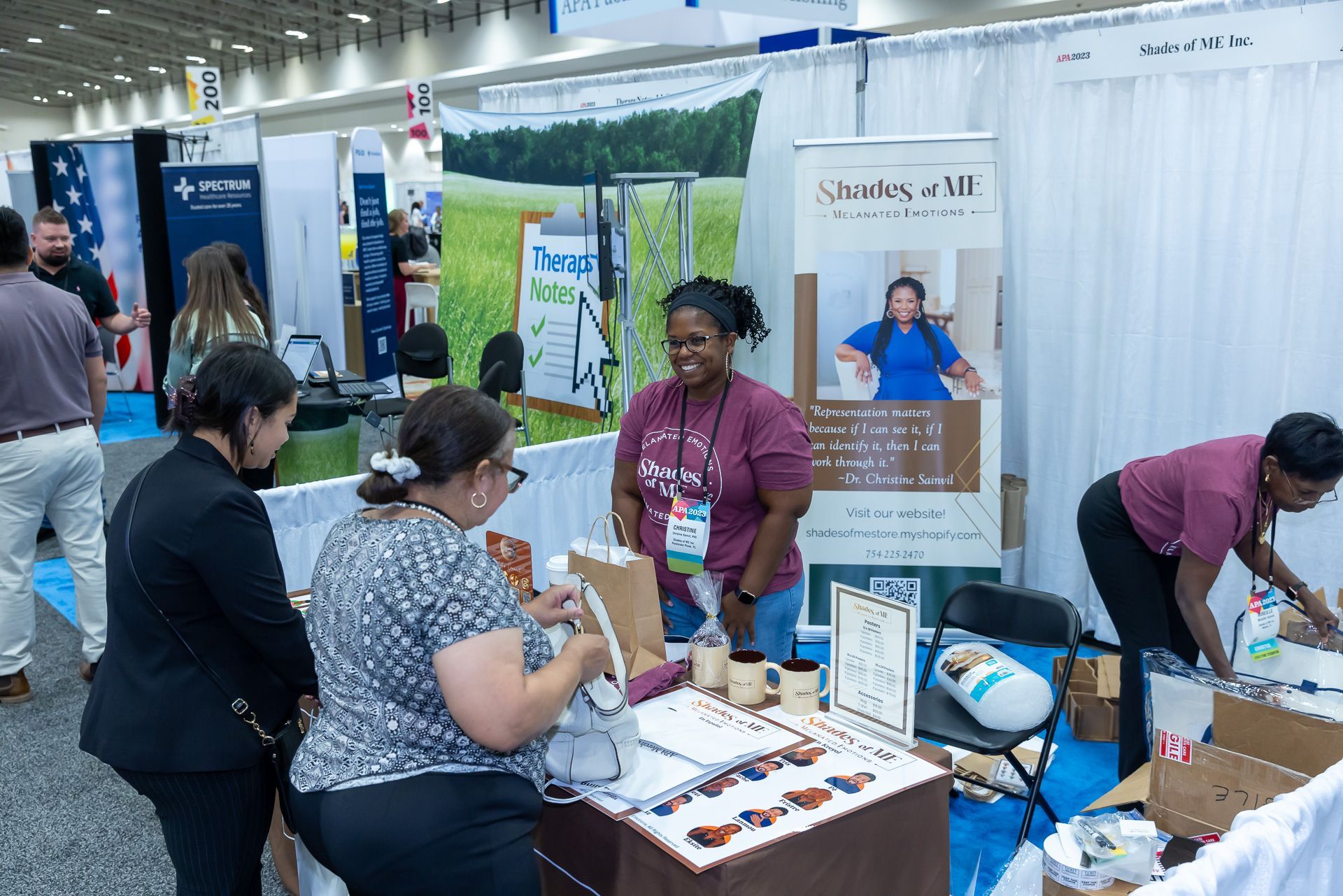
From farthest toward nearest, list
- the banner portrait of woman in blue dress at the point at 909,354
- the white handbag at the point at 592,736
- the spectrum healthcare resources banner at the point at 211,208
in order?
the spectrum healthcare resources banner at the point at 211,208, the banner portrait of woman in blue dress at the point at 909,354, the white handbag at the point at 592,736

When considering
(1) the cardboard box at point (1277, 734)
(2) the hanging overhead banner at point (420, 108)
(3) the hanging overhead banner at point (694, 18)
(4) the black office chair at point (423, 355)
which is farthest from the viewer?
(2) the hanging overhead banner at point (420, 108)

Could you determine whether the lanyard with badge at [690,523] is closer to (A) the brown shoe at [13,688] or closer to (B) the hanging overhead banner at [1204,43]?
(B) the hanging overhead banner at [1204,43]

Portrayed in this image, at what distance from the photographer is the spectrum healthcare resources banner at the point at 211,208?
611 centimetres

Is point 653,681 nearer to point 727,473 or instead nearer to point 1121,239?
point 727,473

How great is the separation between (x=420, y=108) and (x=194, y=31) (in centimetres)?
879

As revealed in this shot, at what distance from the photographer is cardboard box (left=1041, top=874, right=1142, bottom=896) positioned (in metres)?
1.46

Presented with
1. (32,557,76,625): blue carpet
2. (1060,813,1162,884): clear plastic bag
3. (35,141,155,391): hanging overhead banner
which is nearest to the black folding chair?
(32,557,76,625): blue carpet

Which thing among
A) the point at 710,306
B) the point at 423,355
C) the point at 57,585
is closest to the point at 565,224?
the point at 423,355

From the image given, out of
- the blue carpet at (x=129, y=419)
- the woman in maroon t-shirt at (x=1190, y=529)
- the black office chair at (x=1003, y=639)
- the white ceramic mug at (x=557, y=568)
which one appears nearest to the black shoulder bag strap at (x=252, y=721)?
the white ceramic mug at (x=557, y=568)

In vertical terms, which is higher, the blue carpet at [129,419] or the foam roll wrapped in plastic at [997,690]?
the foam roll wrapped in plastic at [997,690]

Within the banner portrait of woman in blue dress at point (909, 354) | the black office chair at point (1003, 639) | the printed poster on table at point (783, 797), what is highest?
the banner portrait of woman in blue dress at point (909, 354)

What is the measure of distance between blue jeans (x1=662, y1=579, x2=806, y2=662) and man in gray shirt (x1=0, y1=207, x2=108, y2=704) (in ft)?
6.79

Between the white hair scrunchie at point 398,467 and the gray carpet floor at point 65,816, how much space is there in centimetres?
166

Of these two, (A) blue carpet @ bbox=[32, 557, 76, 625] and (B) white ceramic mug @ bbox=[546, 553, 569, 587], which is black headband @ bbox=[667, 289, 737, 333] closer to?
(B) white ceramic mug @ bbox=[546, 553, 569, 587]
